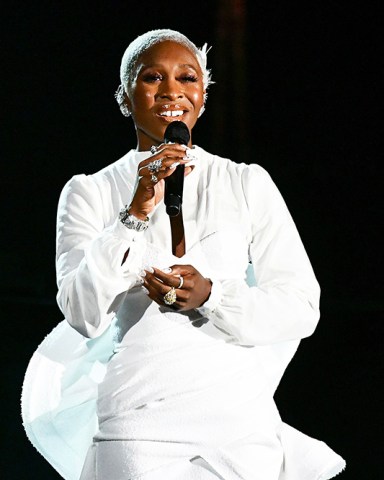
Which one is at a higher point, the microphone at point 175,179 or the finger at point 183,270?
the microphone at point 175,179

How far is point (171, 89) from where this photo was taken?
1.91 m

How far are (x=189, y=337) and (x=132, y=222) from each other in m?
0.23

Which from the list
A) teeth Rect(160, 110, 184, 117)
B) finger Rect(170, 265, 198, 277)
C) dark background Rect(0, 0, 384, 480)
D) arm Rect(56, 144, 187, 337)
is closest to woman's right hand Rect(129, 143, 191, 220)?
arm Rect(56, 144, 187, 337)

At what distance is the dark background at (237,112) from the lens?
330cm

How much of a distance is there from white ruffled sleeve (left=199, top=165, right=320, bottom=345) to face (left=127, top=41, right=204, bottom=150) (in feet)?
0.59

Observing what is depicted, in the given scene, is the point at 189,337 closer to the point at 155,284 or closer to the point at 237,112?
the point at 155,284

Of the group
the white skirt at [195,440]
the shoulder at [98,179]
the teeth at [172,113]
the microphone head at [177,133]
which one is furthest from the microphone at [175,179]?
the white skirt at [195,440]

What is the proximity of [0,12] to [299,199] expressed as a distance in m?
1.18

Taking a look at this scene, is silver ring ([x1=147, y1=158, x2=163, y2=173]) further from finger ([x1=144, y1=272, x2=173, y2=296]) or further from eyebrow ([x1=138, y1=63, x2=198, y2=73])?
eyebrow ([x1=138, y1=63, x2=198, y2=73])

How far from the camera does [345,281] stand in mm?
3320

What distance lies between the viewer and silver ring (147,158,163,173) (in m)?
1.66

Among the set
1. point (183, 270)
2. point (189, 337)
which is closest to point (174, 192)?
point (183, 270)

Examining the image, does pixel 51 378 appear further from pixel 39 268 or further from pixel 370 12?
pixel 370 12

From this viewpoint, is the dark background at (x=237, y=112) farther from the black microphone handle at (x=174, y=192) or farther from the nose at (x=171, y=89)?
the black microphone handle at (x=174, y=192)
